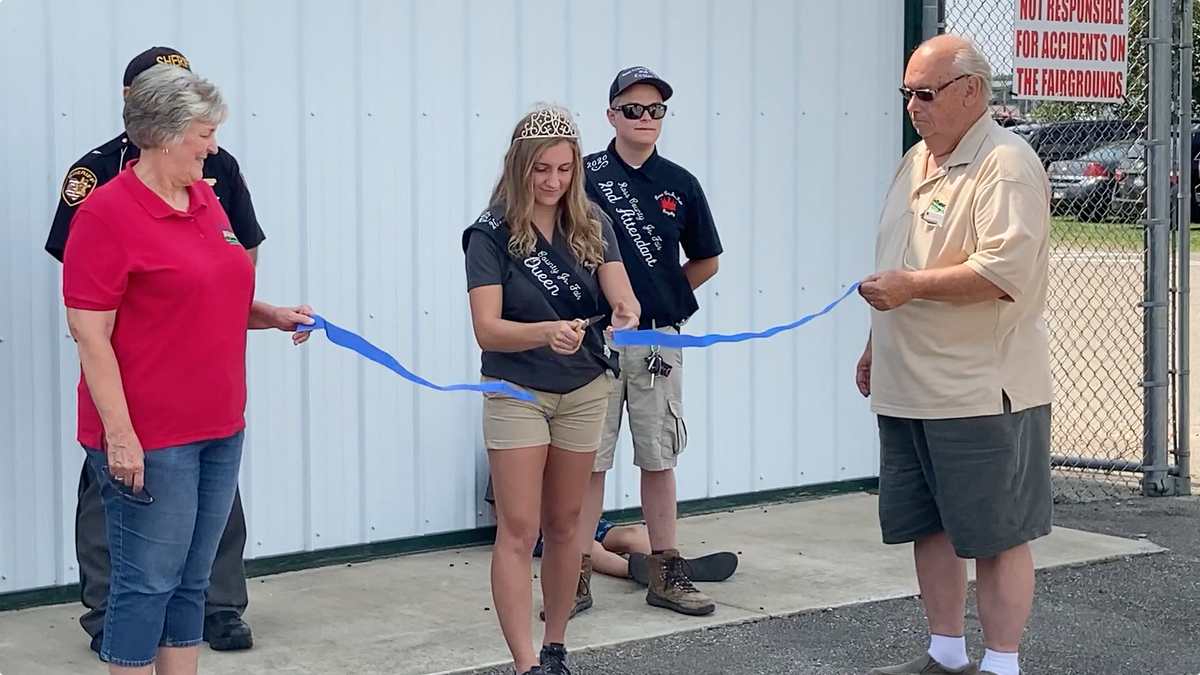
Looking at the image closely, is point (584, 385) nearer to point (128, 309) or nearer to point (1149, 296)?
point (128, 309)

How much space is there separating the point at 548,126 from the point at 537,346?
631mm

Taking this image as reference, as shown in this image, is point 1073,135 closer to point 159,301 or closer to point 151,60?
point 151,60

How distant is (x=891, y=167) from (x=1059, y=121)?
3.94 ft

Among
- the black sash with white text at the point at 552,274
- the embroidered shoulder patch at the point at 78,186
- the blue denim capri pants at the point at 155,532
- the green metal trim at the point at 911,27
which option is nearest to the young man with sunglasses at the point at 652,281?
the black sash with white text at the point at 552,274

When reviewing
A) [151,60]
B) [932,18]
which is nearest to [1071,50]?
[932,18]

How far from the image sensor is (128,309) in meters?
3.67

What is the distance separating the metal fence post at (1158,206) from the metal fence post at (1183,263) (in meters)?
0.10

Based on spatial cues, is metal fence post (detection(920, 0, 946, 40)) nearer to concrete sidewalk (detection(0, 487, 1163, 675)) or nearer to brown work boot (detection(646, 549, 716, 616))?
concrete sidewalk (detection(0, 487, 1163, 675))

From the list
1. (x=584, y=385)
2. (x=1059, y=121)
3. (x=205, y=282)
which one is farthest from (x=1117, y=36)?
(x=205, y=282)

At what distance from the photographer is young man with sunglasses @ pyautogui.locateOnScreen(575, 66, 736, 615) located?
17.9ft

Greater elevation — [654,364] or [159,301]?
[159,301]

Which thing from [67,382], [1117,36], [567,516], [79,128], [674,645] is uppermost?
[1117,36]

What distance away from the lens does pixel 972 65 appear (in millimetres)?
4473

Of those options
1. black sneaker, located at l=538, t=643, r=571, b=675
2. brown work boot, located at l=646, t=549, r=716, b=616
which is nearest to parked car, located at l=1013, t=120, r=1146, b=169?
brown work boot, located at l=646, t=549, r=716, b=616
